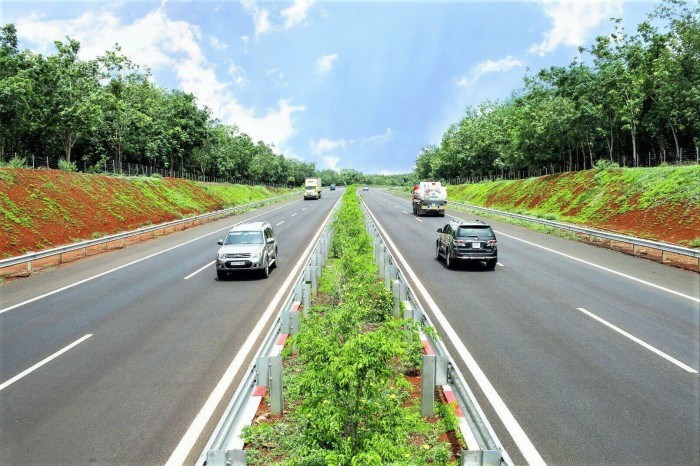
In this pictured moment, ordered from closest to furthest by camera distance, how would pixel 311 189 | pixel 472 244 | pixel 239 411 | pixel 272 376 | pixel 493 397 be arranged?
pixel 239 411 < pixel 272 376 < pixel 493 397 < pixel 472 244 < pixel 311 189

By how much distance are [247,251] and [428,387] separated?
11.0m

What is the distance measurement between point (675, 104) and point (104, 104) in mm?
48795

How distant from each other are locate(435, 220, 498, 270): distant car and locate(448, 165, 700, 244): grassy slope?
10.1m

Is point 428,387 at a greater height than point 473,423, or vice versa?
point 473,423

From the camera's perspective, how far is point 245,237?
17.5 meters

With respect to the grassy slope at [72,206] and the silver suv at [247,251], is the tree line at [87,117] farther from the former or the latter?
the silver suv at [247,251]

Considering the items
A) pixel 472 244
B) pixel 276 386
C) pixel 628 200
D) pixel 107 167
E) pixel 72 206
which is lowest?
pixel 276 386

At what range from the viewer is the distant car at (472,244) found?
17.5 m

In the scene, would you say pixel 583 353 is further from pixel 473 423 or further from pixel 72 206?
pixel 72 206

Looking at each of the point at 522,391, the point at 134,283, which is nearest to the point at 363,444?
the point at 522,391

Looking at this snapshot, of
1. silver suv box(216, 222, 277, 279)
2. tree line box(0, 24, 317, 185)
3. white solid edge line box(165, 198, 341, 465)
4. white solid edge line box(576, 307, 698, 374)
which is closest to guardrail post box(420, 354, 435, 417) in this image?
white solid edge line box(165, 198, 341, 465)

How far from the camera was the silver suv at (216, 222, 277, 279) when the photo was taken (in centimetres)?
1608

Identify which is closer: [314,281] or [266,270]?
[314,281]

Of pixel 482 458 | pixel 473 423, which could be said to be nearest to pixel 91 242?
pixel 473 423
